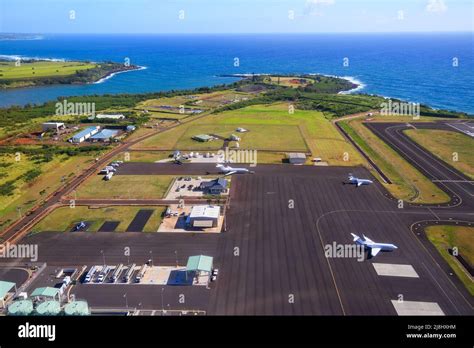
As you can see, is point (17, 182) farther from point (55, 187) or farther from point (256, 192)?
point (256, 192)

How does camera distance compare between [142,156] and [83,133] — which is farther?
[83,133]

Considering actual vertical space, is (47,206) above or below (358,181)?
below

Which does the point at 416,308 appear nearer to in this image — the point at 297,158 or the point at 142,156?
the point at 297,158

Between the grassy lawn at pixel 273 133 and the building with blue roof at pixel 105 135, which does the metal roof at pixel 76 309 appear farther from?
the building with blue roof at pixel 105 135

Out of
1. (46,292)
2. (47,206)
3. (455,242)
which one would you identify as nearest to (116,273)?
(46,292)

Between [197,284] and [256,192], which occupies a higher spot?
[256,192]

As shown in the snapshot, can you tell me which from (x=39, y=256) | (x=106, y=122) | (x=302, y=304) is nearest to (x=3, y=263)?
(x=39, y=256)
